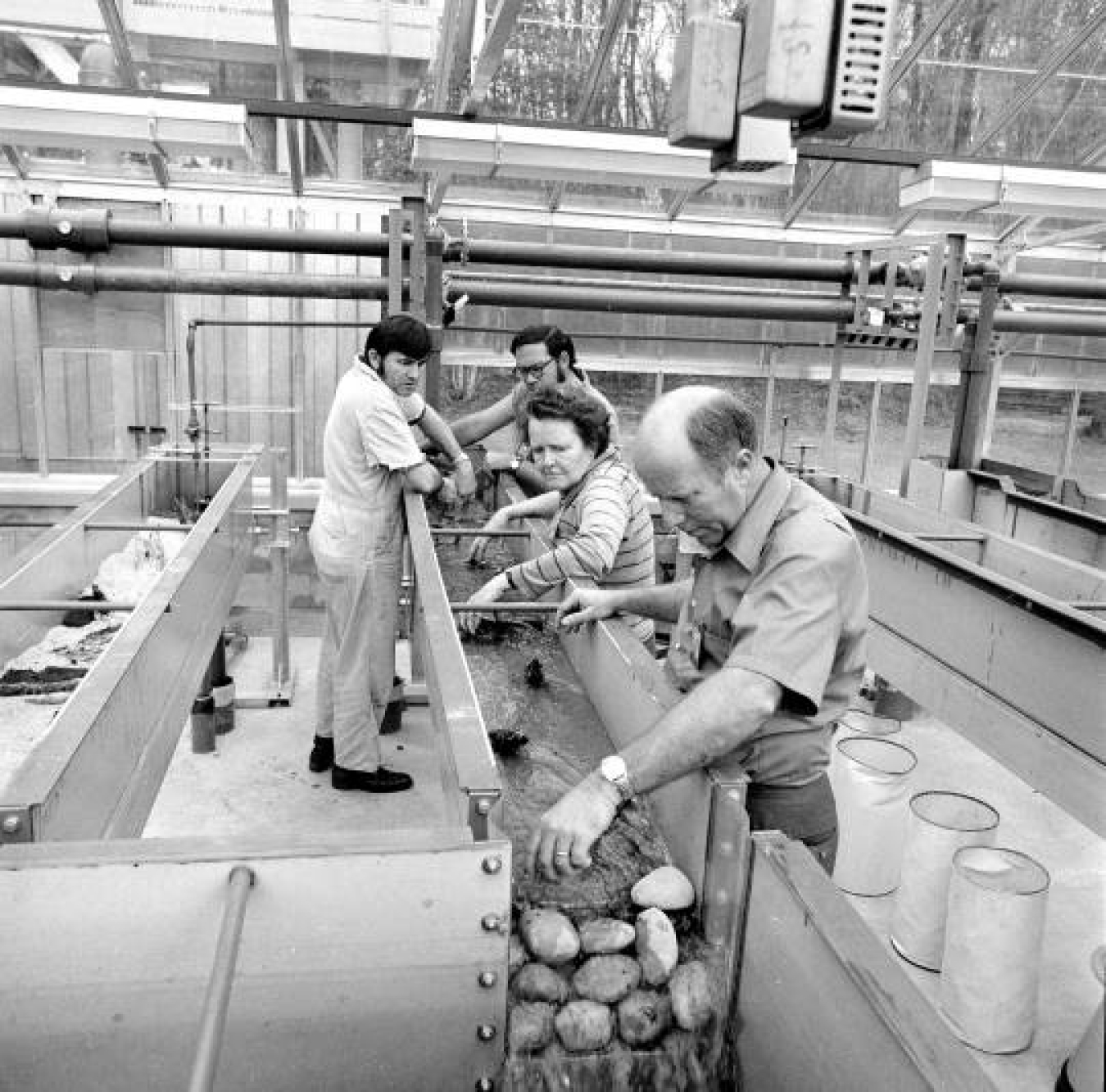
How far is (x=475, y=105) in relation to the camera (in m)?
6.36

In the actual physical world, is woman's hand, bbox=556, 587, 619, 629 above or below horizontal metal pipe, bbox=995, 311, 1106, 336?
below

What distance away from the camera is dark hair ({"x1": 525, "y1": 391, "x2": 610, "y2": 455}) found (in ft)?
9.13

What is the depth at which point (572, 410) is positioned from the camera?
9.15 ft

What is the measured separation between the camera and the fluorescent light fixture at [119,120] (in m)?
5.85

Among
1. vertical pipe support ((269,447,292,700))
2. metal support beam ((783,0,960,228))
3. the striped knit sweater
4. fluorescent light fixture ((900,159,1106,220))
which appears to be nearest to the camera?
the striped knit sweater

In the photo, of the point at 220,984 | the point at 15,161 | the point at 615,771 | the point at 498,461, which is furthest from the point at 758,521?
the point at 15,161

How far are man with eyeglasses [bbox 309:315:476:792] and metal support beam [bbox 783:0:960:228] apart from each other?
322 cm

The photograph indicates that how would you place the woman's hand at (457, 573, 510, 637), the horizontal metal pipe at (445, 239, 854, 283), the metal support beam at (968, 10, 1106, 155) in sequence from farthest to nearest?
the metal support beam at (968, 10, 1106, 155) → the horizontal metal pipe at (445, 239, 854, 283) → the woman's hand at (457, 573, 510, 637)

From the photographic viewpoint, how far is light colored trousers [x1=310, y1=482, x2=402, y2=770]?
12.6ft

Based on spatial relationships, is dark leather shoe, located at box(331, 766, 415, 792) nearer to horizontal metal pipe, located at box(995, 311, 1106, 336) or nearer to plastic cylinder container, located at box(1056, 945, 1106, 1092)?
plastic cylinder container, located at box(1056, 945, 1106, 1092)

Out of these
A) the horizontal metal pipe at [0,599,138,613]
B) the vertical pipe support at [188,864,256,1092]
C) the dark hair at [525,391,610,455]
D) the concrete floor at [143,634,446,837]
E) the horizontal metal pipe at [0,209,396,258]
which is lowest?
the concrete floor at [143,634,446,837]

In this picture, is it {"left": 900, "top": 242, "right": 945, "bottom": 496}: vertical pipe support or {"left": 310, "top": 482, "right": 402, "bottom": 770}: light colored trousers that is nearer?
{"left": 310, "top": 482, "right": 402, "bottom": 770}: light colored trousers

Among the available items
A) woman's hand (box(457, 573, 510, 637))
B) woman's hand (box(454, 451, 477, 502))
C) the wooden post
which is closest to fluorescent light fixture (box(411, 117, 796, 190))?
woman's hand (box(454, 451, 477, 502))

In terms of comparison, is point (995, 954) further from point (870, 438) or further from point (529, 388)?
point (870, 438)
